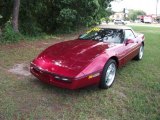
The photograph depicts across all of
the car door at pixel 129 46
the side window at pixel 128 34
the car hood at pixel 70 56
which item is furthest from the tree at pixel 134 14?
the car hood at pixel 70 56

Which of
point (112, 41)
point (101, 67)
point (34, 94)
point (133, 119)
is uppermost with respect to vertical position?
point (112, 41)

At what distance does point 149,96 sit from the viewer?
4.45 m

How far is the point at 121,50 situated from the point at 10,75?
260 centimetres

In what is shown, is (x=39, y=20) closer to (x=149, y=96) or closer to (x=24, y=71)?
(x=24, y=71)

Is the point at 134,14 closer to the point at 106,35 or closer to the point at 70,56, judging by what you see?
the point at 106,35

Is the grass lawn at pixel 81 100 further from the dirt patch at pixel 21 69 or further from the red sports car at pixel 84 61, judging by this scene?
the red sports car at pixel 84 61

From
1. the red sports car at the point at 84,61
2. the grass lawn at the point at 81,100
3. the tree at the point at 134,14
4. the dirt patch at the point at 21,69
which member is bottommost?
the grass lawn at the point at 81,100

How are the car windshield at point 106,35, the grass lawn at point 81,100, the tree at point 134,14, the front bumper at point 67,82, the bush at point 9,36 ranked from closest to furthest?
the grass lawn at point 81,100 → the front bumper at point 67,82 → the car windshield at point 106,35 → the bush at point 9,36 → the tree at point 134,14

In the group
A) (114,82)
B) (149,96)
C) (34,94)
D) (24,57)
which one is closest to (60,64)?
(34,94)

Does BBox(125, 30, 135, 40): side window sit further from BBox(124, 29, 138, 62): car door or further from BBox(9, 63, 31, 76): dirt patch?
BBox(9, 63, 31, 76): dirt patch

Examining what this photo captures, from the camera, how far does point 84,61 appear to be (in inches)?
165

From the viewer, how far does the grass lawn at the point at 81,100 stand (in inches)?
144

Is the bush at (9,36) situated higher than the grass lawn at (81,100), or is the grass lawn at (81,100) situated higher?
the bush at (9,36)

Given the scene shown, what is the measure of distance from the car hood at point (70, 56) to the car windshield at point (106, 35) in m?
0.34
